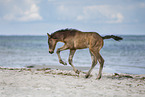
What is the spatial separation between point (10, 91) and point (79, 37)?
375 cm

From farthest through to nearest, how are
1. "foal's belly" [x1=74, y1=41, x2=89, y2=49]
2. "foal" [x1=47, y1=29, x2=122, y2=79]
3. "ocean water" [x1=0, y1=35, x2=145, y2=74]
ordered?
"ocean water" [x1=0, y1=35, x2=145, y2=74]
"foal's belly" [x1=74, y1=41, x2=89, y2=49]
"foal" [x1=47, y1=29, x2=122, y2=79]

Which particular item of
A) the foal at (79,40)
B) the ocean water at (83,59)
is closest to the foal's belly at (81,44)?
the foal at (79,40)

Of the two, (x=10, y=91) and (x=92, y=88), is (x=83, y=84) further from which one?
(x=10, y=91)

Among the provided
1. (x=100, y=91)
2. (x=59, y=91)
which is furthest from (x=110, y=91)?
(x=59, y=91)

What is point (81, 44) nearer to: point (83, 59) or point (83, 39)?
point (83, 39)

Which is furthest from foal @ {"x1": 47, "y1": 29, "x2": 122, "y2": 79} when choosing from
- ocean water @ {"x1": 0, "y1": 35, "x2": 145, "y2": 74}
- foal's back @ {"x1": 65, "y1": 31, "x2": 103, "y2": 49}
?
ocean water @ {"x1": 0, "y1": 35, "x2": 145, "y2": 74}

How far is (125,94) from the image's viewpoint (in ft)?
21.9

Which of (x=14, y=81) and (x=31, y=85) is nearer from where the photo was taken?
(x=31, y=85)

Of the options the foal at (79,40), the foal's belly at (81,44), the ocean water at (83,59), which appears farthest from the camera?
the ocean water at (83,59)

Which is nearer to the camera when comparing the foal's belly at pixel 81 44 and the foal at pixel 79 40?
the foal at pixel 79 40

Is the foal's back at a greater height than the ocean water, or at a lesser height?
greater

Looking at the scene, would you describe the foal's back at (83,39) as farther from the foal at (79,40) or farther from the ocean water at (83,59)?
the ocean water at (83,59)

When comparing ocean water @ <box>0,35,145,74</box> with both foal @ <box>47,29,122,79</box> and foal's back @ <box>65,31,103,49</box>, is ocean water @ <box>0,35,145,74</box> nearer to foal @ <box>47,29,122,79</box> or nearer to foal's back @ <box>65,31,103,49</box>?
foal @ <box>47,29,122,79</box>

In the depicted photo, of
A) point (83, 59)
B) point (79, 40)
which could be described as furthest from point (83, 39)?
point (83, 59)
